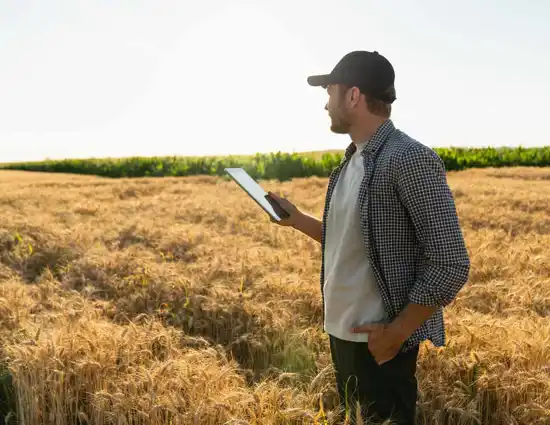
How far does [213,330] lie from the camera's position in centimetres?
486

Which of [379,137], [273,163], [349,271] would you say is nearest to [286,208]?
[349,271]

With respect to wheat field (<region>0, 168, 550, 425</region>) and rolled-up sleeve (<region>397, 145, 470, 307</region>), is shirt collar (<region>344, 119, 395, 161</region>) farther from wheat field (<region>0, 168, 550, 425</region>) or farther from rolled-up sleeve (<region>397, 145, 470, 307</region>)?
wheat field (<region>0, 168, 550, 425</region>)

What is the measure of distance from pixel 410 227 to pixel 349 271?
0.33m

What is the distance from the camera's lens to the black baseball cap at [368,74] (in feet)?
7.31

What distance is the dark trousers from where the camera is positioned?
92.0 inches

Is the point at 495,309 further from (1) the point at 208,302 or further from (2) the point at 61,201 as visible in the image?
(2) the point at 61,201

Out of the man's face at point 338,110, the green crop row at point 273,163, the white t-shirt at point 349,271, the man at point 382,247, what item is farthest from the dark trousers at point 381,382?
the green crop row at point 273,163

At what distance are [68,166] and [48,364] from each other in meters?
49.8

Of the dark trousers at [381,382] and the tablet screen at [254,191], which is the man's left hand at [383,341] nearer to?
the dark trousers at [381,382]

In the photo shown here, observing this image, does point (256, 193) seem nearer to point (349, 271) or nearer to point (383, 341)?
point (349, 271)

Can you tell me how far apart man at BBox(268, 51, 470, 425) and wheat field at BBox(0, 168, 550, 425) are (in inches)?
14.2

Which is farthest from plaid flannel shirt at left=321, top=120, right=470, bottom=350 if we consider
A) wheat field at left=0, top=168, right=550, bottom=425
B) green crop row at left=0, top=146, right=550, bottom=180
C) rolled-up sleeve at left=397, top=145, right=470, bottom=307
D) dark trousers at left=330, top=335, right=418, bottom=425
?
green crop row at left=0, top=146, right=550, bottom=180

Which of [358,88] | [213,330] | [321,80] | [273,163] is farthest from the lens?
[273,163]

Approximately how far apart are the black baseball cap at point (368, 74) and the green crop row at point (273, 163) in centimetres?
2363
